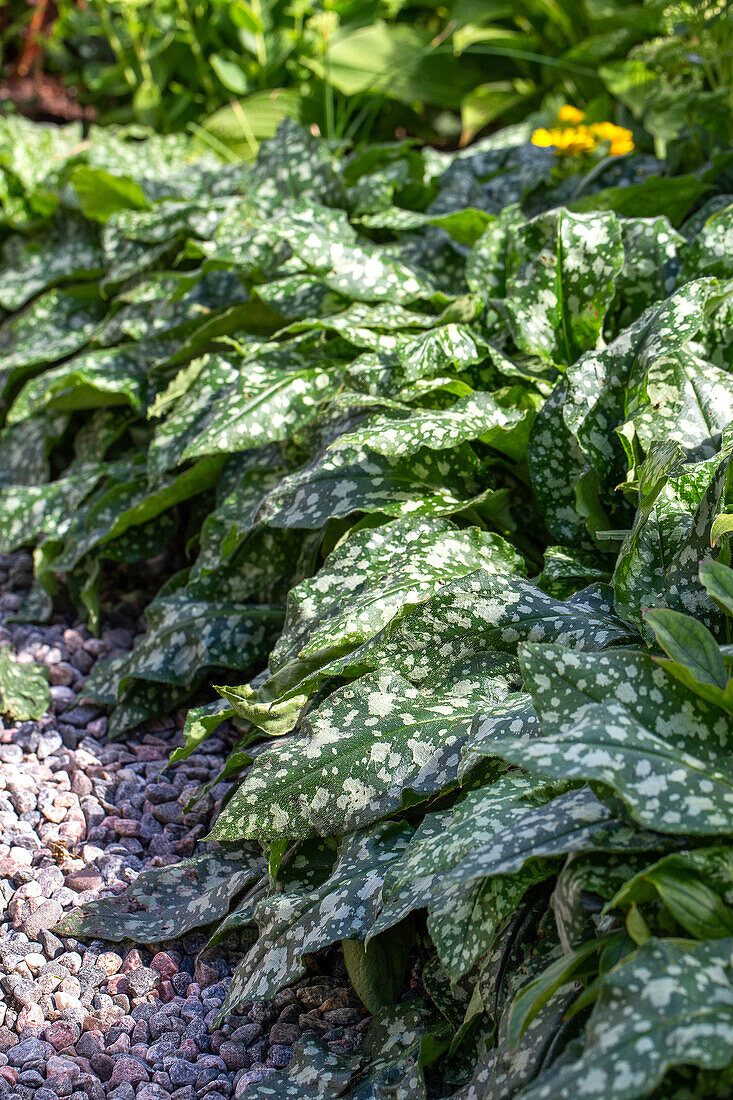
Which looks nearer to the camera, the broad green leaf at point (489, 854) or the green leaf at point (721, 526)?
the broad green leaf at point (489, 854)

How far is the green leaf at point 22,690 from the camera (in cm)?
217

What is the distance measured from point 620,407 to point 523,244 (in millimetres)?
571

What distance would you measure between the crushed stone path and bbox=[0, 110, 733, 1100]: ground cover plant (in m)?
0.06

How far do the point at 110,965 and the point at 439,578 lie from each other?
828 mm

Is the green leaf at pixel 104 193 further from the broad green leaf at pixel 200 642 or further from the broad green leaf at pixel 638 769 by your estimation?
the broad green leaf at pixel 638 769

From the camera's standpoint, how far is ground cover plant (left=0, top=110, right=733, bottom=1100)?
1.10m

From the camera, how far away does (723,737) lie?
1.17 m

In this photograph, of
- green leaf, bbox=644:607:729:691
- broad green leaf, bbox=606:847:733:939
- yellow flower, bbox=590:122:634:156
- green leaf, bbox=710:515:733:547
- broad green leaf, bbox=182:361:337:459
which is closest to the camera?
broad green leaf, bbox=606:847:733:939

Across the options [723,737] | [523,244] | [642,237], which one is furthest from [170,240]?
[723,737]

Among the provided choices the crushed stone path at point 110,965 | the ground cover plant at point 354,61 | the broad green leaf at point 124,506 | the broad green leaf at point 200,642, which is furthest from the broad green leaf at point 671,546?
the ground cover plant at point 354,61

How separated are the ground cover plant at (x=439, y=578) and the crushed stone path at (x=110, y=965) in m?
0.06

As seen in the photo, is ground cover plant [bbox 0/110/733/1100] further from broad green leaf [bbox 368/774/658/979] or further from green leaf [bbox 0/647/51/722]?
green leaf [bbox 0/647/51/722]

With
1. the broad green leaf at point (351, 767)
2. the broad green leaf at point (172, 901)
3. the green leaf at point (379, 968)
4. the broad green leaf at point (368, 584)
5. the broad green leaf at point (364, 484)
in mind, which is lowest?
the broad green leaf at point (172, 901)

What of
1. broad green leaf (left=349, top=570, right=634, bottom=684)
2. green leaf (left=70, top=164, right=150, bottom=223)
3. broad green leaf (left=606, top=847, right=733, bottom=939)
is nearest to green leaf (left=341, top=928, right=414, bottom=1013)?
broad green leaf (left=349, top=570, right=634, bottom=684)
